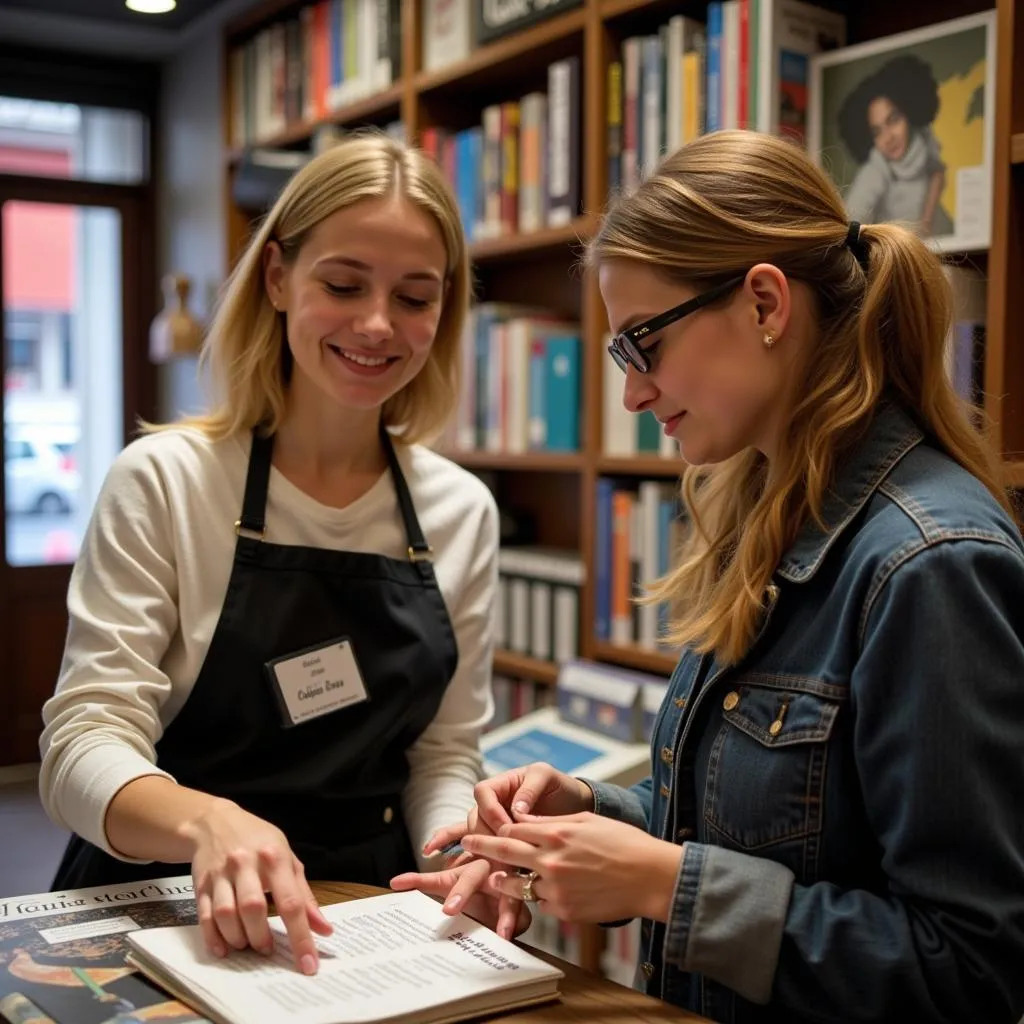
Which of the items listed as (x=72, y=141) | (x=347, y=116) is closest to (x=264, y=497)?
(x=347, y=116)

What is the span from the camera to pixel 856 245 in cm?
117

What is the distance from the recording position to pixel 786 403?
115 centimetres

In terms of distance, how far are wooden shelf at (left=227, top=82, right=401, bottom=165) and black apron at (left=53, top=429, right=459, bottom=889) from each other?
1.91 metres

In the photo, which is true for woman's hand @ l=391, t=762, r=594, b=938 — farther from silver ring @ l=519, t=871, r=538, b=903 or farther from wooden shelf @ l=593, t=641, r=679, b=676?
wooden shelf @ l=593, t=641, r=679, b=676

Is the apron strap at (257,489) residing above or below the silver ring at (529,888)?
above

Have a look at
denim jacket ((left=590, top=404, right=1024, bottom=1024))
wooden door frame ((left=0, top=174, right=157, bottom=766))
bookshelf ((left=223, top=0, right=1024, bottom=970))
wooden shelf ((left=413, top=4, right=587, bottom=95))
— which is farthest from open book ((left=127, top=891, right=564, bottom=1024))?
wooden door frame ((left=0, top=174, right=157, bottom=766))

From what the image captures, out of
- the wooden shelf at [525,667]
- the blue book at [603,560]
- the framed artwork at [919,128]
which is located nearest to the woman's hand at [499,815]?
the framed artwork at [919,128]

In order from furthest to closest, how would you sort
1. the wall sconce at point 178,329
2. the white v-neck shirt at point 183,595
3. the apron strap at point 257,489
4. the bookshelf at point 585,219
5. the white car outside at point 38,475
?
the white car outside at point 38,475, the wall sconce at point 178,329, the bookshelf at point 585,219, the apron strap at point 257,489, the white v-neck shirt at point 183,595

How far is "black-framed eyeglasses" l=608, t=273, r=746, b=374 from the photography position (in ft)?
3.71

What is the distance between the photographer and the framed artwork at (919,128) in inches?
74.3

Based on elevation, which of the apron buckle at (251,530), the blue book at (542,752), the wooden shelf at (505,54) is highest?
the wooden shelf at (505,54)

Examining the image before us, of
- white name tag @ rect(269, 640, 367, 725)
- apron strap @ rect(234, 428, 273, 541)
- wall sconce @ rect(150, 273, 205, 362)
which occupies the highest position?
wall sconce @ rect(150, 273, 205, 362)

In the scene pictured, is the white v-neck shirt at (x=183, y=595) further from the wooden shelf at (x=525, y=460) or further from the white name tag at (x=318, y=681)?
the wooden shelf at (x=525, y=460)

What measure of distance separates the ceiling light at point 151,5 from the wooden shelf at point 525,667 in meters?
2.54
